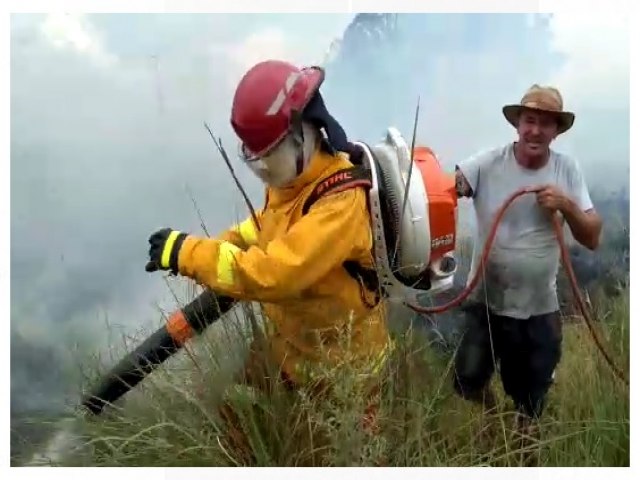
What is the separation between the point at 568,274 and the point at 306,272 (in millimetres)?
633

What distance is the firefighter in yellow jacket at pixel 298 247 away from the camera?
2.13 meters

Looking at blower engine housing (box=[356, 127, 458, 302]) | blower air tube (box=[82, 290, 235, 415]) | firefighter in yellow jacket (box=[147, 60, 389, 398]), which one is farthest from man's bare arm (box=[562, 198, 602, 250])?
blower air tube (box=[82, 290, 235, 415])

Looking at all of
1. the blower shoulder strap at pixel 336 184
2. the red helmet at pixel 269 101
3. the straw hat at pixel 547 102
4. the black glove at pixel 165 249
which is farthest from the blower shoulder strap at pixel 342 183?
the straw hat at pixel 547 102

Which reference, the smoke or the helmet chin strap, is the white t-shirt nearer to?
the smoke

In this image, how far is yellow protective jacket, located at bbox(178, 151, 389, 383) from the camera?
2125 mm

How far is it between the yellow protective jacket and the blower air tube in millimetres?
135

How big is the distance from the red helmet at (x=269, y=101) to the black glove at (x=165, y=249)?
242mm

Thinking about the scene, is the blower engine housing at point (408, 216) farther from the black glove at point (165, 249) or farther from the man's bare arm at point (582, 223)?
the black glove at point (165, 249)

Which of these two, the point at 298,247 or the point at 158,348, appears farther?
the point at 158,348

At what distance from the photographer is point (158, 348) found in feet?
7.93

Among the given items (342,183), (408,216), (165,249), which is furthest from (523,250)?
(165,249)

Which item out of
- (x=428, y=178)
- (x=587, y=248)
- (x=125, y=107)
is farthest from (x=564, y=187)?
(x=125, y=107)

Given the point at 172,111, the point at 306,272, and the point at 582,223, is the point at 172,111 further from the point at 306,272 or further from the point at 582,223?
the point at 582,223

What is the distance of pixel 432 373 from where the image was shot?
240 centimetres
